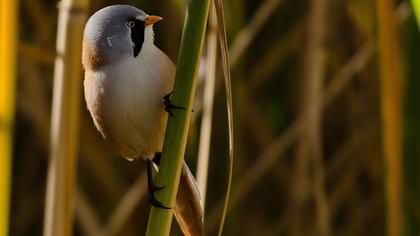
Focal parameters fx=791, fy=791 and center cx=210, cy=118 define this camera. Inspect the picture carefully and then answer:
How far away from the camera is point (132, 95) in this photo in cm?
97

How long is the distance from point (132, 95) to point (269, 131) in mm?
1132

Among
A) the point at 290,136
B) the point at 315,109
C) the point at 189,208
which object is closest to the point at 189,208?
the point at 189,208

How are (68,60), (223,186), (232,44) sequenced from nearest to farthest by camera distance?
(68,60) < (232,44) < (223,186)

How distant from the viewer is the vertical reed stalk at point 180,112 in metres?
0.77

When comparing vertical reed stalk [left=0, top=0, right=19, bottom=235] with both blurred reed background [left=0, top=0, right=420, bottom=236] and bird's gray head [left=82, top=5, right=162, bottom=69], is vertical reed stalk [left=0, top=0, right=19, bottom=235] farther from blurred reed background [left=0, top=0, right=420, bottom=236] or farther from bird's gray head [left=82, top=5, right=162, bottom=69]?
blurred reed background [left=0, top=0, right=420, bottom=236]

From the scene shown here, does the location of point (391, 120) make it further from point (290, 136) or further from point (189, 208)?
point (290, 136)

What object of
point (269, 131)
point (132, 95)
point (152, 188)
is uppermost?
point (132, 95)

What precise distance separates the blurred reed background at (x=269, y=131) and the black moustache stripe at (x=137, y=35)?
0.65 metres

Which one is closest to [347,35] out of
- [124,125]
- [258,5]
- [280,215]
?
[258,5]

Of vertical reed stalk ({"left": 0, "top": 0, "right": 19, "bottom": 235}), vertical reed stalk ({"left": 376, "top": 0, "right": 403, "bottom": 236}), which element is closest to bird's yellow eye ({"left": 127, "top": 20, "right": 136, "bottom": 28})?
vertical reed stalk ({"left": 0, "top": 0, "right": 19, "bottom": 235})

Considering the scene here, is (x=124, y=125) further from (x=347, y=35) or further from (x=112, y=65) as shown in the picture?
(x=347, y=35)

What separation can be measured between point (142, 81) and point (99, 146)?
1149mm

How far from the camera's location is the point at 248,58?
2059 millimetres

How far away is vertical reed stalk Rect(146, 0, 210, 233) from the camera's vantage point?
0.77 meters
